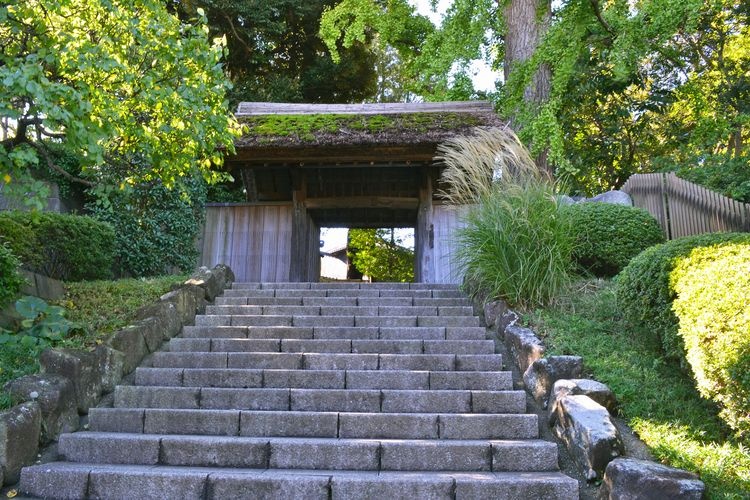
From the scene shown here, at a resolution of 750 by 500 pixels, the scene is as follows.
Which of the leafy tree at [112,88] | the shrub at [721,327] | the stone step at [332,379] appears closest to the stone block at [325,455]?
the stone step at [332,379]

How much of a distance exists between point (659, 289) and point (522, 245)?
153 centimetres

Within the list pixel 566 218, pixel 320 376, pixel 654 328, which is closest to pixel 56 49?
pixel 320 376

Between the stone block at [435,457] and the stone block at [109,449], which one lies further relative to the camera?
the stone block at [109,449]

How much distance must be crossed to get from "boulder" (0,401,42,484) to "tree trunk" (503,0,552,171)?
663 centimetres

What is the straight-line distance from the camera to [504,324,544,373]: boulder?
183 inches

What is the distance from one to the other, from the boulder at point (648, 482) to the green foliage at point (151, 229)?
6.86 m

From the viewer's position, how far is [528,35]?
28.1ft

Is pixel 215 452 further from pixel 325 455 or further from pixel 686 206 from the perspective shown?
pixel 686 206

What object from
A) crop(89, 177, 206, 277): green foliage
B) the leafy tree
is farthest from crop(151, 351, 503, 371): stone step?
crop(89, 177, 206, 277): green foliage

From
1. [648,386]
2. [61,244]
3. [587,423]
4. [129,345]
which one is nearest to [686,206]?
[648,386]

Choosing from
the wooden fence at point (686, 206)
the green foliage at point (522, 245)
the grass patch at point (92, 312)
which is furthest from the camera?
the wooden fence at point (686, 206)

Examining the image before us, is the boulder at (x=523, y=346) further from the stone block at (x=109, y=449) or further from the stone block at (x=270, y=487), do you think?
the stone block at (x=109, y=449)

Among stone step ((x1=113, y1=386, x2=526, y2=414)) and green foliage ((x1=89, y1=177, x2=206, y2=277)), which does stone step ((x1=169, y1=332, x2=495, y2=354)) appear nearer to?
stone step ((x1=113, y1=386, x2=526, y2=414))

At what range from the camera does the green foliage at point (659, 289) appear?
154 inches
